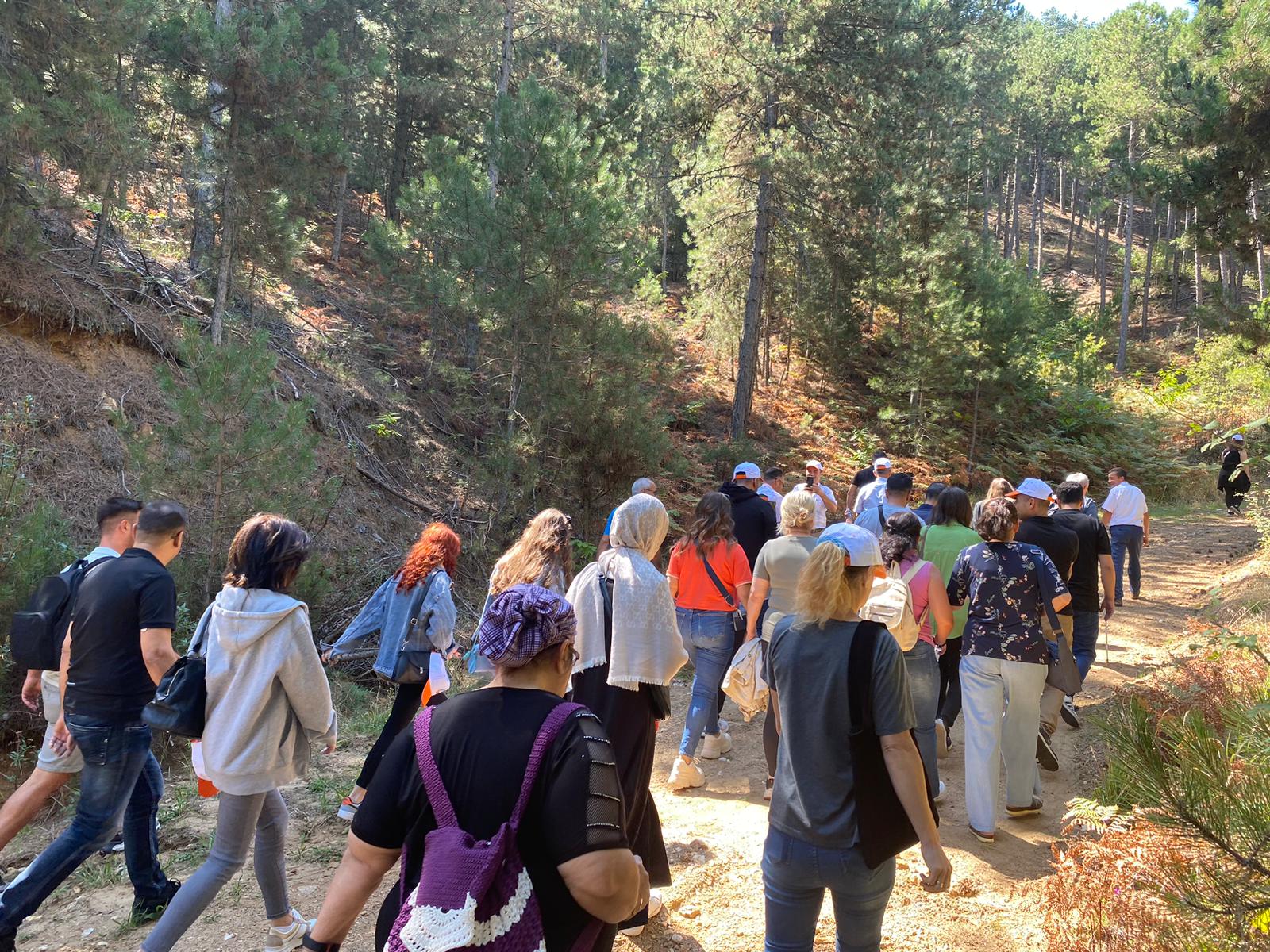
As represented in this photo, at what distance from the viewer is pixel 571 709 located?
208 centimetres

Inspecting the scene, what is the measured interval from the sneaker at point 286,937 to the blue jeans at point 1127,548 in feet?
32.4

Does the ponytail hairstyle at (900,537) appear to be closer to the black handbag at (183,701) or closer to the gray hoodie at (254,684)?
the gray hoodie at (254,684)

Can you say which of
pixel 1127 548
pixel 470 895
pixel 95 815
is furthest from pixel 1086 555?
pixel 95 815

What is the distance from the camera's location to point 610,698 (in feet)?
12.9

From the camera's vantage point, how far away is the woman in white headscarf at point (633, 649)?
12.7 ft

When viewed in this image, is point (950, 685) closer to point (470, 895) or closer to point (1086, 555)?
point (1086, 555)

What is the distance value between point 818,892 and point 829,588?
3.38 feet

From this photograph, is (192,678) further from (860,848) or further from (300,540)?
(860,848)

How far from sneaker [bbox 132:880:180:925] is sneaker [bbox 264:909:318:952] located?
74 centimetres

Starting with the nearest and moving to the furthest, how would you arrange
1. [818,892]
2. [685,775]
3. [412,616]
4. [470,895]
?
[470,895] → [818,892] → [412,616] → [685,775]

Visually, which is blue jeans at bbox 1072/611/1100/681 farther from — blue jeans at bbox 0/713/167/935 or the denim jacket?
blue jeans at bbox 0/713/167/935

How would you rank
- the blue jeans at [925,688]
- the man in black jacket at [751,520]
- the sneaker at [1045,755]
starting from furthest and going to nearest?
1. the man in black jacket at [751,520]
2. the sneaker at [1045,755]
3. the blue jeans at [925,688]

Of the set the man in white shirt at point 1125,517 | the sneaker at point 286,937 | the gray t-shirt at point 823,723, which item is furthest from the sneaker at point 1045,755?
the man in white shirt at point 1125,517

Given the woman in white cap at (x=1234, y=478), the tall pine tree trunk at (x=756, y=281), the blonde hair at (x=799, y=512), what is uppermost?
the tall pine tree trunk at (x=756, y=281)
